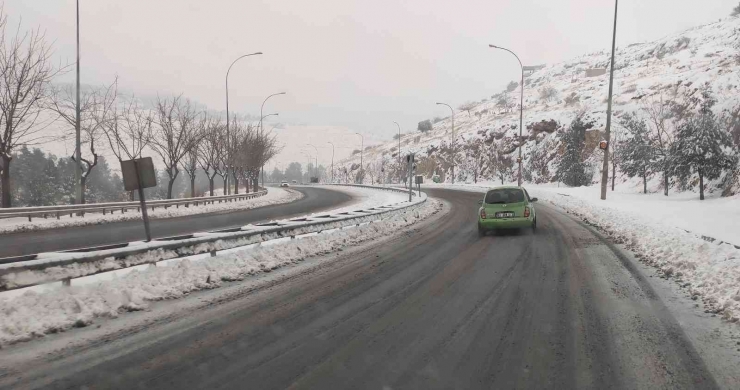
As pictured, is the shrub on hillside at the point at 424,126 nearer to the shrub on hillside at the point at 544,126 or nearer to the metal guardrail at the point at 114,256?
the shrub on hillside at the point at 544,126

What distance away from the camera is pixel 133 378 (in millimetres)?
3570

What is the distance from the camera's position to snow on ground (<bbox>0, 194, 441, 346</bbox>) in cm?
474

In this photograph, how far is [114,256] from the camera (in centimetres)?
655

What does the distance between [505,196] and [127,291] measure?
453 inches

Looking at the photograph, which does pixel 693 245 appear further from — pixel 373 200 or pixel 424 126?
pixel 424 126

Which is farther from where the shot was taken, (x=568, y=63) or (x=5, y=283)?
(x=568, y=63)

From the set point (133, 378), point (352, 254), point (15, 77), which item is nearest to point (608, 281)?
point (352, 254)

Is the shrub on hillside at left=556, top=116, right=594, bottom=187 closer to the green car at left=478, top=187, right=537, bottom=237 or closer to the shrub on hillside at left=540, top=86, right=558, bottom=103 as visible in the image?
the green car at left=478, top=187, right=537, bottom=237

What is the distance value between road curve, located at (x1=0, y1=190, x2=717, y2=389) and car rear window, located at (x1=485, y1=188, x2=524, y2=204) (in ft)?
20.7

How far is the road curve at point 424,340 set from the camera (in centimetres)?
354

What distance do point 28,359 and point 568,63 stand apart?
18767cm

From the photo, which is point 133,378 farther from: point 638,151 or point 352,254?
point 638,151

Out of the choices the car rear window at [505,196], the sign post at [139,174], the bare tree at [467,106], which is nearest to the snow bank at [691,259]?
the car rear window at [505,196]

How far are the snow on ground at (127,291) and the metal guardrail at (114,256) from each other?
0.19 meters
